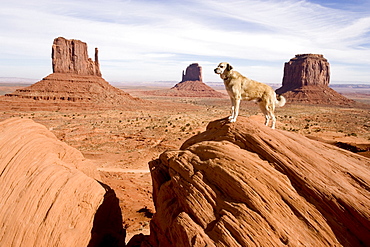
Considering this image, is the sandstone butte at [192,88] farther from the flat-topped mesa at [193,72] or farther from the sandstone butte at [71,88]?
the sandstone butte at [71,88]

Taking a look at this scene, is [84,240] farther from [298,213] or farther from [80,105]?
[80,105]

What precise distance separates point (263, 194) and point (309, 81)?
122 meters

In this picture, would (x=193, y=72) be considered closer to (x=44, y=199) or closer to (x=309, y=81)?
(x=309, y=81)

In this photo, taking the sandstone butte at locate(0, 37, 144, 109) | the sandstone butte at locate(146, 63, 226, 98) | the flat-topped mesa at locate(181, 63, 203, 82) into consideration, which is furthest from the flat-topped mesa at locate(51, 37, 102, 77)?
the flat-topped mesa at locate(181, 63, 203, 82)

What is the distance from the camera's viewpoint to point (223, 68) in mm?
8242

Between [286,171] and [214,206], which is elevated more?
[286,171]

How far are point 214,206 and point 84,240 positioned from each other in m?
4.23

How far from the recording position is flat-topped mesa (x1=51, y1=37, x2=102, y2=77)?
78.5 metres

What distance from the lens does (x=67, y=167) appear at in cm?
868

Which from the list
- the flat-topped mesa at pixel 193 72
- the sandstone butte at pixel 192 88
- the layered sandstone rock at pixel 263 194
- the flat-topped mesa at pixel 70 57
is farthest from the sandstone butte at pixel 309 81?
the layered sandstone rock at pixel 263 194

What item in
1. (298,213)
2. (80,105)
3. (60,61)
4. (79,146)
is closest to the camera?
(298,213)

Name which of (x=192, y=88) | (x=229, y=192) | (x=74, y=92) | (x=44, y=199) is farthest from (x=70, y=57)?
(x=192, y=88)

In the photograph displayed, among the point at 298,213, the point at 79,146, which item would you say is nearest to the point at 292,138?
the point at 298,213

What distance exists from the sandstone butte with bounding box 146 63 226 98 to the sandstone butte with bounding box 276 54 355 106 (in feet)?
154
